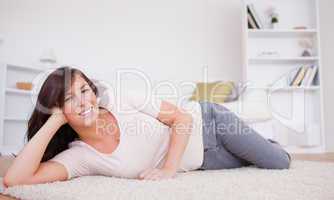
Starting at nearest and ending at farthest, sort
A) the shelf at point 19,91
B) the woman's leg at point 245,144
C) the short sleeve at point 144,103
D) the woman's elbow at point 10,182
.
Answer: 1. the woman's elbow at point 10,182
2. the short sleeve at point 144,103
3. the woman's leg at point 245,144
4. the shelf at point 19,91

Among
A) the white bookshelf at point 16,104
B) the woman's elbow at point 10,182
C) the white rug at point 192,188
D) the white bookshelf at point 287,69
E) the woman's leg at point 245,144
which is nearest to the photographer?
the white rug at point 192,188

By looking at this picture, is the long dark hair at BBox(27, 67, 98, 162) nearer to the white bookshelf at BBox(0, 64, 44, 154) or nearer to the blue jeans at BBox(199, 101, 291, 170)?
the blue jeans at BBox(199, 101, 291, 170)

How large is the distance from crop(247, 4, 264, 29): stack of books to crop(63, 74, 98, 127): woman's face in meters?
2.91

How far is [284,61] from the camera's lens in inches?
156

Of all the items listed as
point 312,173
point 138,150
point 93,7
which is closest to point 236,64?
point 93,7

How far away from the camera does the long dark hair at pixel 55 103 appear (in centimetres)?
120

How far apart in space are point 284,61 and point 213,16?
0.92 meters

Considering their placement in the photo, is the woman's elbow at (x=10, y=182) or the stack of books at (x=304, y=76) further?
the stack of books at (x=304, y=76)

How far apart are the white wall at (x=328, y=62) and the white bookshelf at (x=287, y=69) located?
0.80 feet

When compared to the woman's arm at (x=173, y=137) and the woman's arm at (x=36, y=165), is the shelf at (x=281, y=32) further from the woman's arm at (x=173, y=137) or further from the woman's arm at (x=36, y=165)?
the woman's arm at (x=36, y=165)

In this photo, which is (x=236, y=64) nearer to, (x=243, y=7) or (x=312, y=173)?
(x=243, y=7)

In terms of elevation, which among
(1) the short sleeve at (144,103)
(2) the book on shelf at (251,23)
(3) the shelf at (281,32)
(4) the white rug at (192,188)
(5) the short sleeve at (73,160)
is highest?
(2) the book on shelf at (251,23)

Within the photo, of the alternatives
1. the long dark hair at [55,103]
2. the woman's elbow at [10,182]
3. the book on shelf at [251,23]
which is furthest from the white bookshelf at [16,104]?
the woman's elbow at [10,182]

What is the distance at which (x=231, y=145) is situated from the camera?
1.59m
